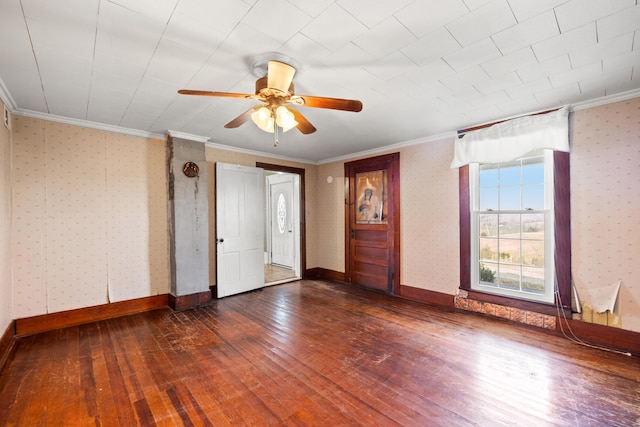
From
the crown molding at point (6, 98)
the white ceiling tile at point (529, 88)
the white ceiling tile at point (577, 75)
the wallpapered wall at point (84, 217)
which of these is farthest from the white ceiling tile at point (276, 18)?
the wallpapered wall at point (84, 217)

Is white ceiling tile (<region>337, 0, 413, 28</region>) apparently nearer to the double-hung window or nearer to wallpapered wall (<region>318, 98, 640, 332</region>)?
the double-hung window

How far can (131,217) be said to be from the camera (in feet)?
12.4

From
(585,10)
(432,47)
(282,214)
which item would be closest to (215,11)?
(432,47)

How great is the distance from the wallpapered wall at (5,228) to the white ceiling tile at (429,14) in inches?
147

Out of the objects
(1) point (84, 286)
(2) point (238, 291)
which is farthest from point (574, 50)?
(1) point (84, 286)

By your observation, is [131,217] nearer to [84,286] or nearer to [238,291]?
[84,286]

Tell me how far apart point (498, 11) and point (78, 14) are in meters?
2.44

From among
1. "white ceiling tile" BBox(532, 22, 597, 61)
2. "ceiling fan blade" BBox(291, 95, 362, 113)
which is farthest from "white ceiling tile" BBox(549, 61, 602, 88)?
"ceiling fan blade" BBox(291, 95, 362, 113)

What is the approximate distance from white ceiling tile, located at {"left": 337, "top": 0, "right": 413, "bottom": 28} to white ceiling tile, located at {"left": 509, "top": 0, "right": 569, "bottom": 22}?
625mm

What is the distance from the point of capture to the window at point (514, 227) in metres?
3.19

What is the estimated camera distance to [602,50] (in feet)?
6.45

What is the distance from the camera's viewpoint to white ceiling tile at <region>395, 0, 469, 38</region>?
1.52m

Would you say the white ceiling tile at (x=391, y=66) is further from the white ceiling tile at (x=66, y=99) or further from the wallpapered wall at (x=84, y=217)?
the wallpapered wall at (x=84, y=217)

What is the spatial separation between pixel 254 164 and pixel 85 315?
3220 millimetres
